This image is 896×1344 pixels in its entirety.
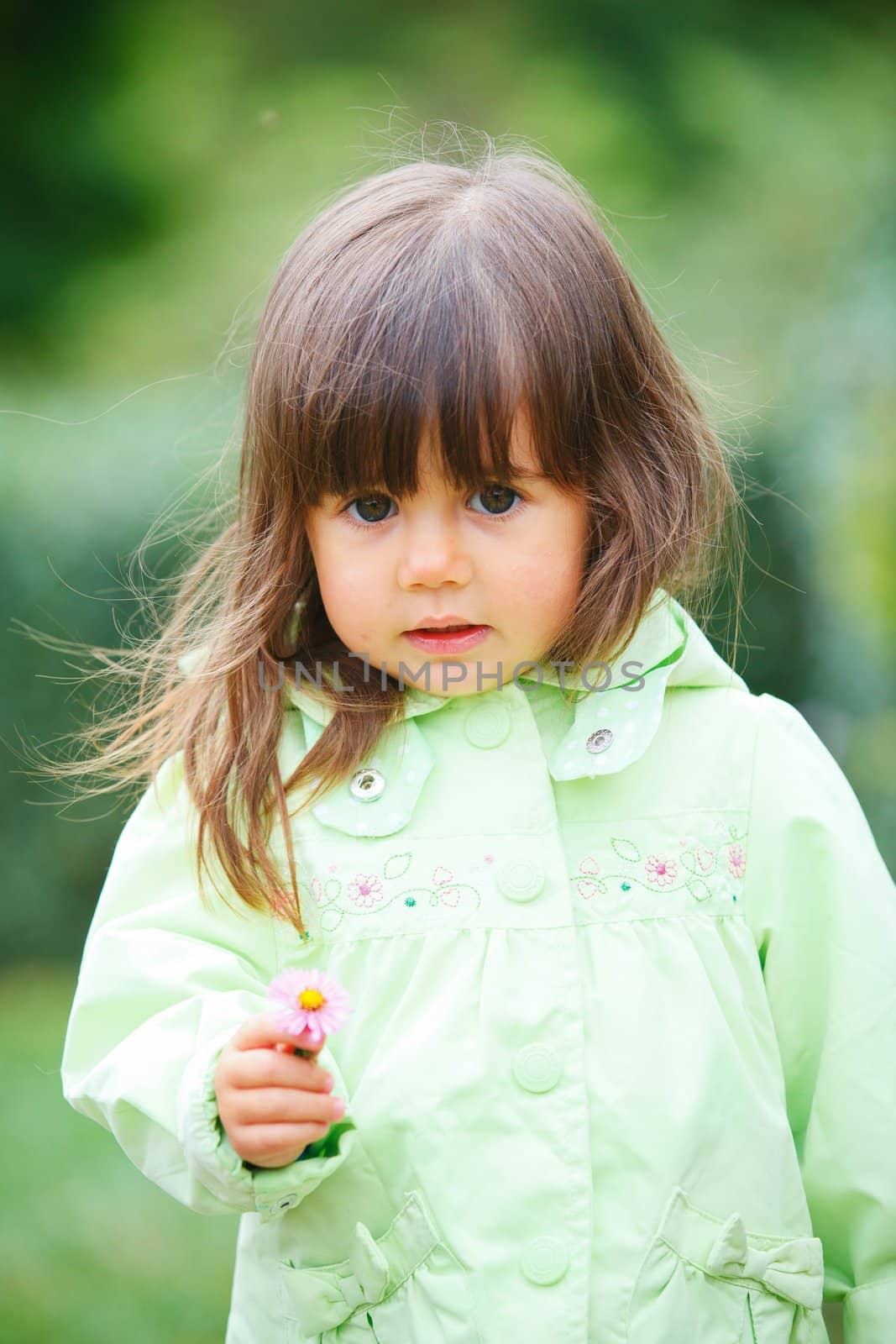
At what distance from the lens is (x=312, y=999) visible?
1.04 metres

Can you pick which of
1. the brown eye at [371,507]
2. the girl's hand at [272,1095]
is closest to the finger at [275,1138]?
the girl's hand at [272,1095]

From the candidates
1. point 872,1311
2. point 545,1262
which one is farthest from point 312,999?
point 872,1311

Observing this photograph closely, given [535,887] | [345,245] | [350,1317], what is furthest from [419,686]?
[350,1317]

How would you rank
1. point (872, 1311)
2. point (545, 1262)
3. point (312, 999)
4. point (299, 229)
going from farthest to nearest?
point (299, 229), point (872, 1311), point (545, 1262), point (312, 999)

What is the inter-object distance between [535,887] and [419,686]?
0.24 metres

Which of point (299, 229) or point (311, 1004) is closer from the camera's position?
point (311, 1004)

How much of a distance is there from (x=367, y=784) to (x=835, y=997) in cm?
51

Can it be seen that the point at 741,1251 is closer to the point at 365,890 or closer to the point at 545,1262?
the point at 545,1262

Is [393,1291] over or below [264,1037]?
below

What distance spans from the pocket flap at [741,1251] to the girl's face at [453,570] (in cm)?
54

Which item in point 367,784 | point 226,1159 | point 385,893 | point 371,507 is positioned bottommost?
point 226,1159

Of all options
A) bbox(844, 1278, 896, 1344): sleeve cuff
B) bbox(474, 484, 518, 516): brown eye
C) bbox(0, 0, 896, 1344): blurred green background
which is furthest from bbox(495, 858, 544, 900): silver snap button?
bbox(0, 0, 896, 1344): blurred green background

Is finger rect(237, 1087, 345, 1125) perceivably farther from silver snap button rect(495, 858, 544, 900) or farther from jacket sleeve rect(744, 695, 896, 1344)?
jacket sleeve rect(744, 695, 896, 1344)

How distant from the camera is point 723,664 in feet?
4.67
